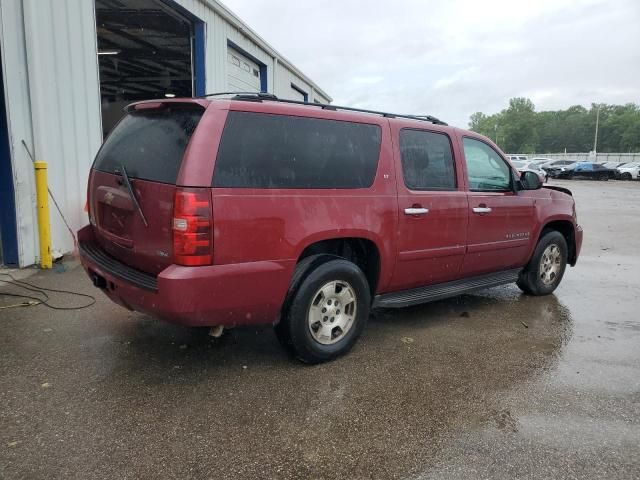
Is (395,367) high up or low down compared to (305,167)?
down

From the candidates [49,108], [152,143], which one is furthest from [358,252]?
[49,108]

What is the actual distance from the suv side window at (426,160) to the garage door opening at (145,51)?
681 cm

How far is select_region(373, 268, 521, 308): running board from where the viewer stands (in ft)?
13.5

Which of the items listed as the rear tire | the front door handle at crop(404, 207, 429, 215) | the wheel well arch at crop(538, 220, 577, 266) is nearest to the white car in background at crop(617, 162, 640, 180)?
the wheel well arch at crop(538, 220, 577, 266)

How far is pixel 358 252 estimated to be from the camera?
13.2ft

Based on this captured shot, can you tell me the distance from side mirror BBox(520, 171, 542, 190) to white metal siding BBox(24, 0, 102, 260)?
223 inches

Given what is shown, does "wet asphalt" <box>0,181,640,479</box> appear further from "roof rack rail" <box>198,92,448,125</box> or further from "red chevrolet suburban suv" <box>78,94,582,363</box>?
"roof rack rail" <box>198,92,448,125</box>

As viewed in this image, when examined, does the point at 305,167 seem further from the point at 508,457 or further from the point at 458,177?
the point at 508,457

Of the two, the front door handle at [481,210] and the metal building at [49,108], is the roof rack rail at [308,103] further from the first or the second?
the metal building at [49,108]

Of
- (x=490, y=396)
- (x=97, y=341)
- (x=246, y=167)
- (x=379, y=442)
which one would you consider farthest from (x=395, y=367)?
(x=97, y=341)

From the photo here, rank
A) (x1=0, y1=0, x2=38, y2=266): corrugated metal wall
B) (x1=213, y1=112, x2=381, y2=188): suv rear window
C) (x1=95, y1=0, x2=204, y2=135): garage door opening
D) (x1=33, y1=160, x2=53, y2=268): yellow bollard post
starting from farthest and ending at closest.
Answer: (x1=95, y1=0, x2=204, y2=135): garage door opening < (x1=33, y1=160, x2=53, y2=268): yellow bollard post < (x1=0, y1=0, x2=38, y2=266): corrugated metal wall < (x1=213, y1=112, x2=381, y2=188): suv rear window

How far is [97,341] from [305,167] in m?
2.22

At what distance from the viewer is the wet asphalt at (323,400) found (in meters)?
2.55

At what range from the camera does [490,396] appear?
10.8ft
